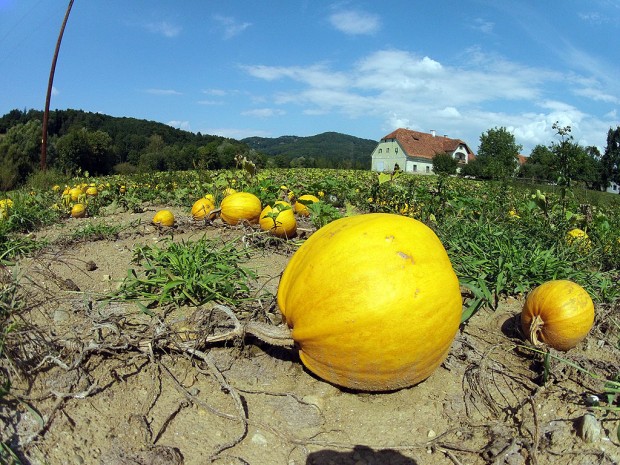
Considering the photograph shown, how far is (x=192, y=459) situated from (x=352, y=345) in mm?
771

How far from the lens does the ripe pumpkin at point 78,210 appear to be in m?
6.92

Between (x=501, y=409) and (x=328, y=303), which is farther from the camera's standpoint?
(x=501, y=409)

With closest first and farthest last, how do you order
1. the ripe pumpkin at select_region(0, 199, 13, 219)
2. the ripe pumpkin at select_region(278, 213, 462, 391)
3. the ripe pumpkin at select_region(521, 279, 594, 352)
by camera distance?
the ripe pumpkin at select_region(278, 213, 462, 391)
the ripe pumpkin at select_region(521, 279, 594, 352)
the ripe pumpkin at select_region(0, 199, 13, 219)

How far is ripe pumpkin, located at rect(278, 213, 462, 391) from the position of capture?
191 centimetres

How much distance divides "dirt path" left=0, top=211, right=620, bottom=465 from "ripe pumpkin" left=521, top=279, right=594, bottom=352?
0.58 ft

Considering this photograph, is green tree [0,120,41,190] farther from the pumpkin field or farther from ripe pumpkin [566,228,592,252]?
ripe pumpkin [566,228,592,252]

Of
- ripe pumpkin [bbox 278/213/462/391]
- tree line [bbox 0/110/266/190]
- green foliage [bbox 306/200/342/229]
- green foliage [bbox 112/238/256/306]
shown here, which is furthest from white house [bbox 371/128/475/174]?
ripe pumpkin [bbox 278/213/462/391]

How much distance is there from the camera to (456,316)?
2.03 m

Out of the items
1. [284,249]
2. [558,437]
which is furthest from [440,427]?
[284,249]

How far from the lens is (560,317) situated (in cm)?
253

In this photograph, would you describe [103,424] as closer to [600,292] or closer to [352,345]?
[352,345]

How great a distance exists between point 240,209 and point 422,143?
71274mm

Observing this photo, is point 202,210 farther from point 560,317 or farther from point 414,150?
point 414,150

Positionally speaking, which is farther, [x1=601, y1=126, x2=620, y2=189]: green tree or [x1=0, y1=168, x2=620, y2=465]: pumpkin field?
[x1=601, y1=126, x2=620, y2=189]: green tree
